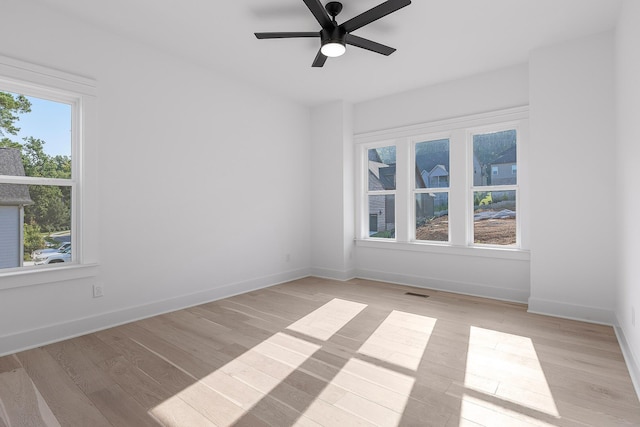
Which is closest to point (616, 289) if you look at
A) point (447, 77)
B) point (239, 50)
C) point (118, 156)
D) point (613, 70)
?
point (613, 70)

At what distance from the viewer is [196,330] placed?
3.11 meters

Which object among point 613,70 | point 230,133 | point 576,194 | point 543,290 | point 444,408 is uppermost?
point 613,70

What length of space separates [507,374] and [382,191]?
329 cm

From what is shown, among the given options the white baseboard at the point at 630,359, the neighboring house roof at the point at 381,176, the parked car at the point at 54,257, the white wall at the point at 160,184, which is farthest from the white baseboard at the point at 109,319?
the white baseboard at the point at 630,359

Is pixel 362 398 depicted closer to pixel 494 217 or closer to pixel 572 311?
pixel 572 311

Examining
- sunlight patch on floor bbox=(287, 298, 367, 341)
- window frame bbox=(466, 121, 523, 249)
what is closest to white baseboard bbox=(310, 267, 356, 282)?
sunlight patch on floor bbox=(287, 298, 367, 341)

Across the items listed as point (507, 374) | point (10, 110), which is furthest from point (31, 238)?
point (507, 374)

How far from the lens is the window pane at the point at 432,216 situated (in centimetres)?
468

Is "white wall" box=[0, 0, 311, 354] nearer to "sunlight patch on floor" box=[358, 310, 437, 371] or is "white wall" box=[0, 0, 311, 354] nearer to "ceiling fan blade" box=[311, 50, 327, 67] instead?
"ceiling fan blade" box=[311, 50, 327, 67]

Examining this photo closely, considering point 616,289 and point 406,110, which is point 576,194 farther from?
point 406,110

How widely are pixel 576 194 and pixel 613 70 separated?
1199 mm

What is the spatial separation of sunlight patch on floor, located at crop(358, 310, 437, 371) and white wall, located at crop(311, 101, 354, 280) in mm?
1863

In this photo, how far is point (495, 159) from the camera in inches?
167

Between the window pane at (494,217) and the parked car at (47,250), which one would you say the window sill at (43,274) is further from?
the window pane at (494,217)
